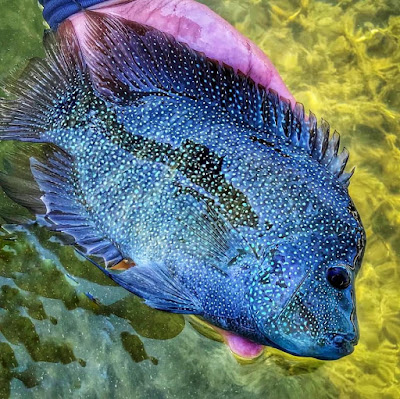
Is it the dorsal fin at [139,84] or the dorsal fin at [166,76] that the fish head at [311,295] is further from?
the dorsal fin at [166,76]

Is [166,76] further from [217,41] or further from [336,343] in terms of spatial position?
[336,343]

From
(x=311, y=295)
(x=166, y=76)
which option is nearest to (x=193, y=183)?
(x=166, y=76)

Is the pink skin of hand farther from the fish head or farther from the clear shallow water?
the fish head

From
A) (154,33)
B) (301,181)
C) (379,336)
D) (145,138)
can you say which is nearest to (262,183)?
(301,181)

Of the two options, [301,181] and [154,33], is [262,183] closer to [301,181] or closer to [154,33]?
[301,181]

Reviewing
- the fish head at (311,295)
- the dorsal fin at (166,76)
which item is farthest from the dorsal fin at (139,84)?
the fish head at (311,295)

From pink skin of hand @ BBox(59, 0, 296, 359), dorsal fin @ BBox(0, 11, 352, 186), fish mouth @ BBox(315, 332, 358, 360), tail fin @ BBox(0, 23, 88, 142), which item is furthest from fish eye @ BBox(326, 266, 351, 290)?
tail fin @ BBox(0, 23, 88, 142)
